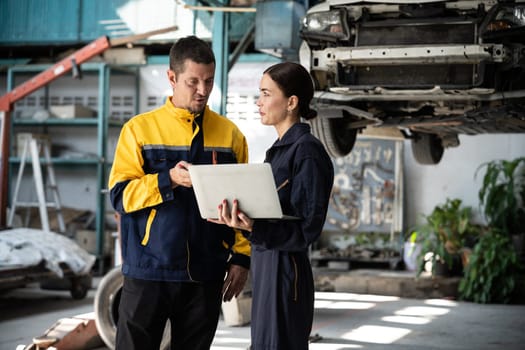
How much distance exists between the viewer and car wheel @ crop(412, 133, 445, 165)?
23.6 ft

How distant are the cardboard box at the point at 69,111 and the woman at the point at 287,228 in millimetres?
8524

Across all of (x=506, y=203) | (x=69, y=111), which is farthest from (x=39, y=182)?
(x=506, y=203)

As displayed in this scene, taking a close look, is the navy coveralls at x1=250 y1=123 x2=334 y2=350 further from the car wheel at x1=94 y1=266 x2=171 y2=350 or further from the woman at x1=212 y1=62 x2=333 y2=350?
the car wheel at x1=94 y1=266 x2=171 y2=350

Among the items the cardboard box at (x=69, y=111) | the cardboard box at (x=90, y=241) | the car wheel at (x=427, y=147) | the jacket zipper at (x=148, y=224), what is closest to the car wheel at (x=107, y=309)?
the jacket zipper at (x=148, y=224)

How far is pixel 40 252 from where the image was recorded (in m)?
7.06

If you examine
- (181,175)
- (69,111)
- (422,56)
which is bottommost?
(181,175)

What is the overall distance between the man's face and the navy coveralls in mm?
370

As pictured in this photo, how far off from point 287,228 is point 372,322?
448 cm

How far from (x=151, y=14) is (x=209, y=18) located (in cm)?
87

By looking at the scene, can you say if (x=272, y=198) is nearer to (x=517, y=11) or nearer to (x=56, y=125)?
(x=517, y=11)

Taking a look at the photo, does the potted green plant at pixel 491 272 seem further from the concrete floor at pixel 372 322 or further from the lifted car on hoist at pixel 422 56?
the lifted car on hoist at pixel 422 56

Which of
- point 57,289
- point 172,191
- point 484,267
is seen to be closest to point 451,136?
point 484,267

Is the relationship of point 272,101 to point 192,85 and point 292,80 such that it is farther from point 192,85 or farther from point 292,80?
point 192,85

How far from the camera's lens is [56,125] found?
1112 cm
